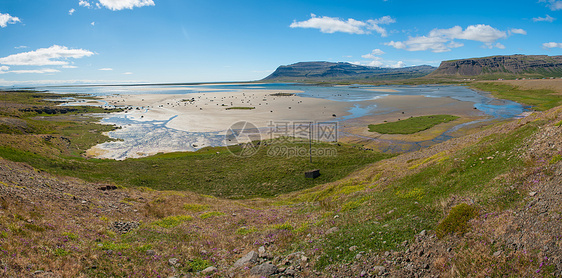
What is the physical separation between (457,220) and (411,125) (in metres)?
67.3

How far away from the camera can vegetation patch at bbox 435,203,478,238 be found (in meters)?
9.27

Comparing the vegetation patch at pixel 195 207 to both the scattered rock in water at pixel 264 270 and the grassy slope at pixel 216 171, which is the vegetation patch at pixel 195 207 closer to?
the grassy slope at pixel 216 171

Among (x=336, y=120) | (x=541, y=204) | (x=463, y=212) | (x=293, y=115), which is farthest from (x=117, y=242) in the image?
(x=293, y=115)

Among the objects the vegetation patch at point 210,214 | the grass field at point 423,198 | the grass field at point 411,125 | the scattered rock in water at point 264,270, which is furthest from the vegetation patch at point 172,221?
the grass field at point 411,125

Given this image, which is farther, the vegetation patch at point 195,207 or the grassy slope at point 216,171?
the grassy slope at point 216,171

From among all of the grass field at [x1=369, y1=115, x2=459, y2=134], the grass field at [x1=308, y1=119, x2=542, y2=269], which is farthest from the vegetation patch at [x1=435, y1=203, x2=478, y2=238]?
the grass field at [x1=369, y1=115, x2=459, y2=134]

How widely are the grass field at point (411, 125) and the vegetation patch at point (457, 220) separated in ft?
190

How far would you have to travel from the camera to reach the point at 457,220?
9.63 m

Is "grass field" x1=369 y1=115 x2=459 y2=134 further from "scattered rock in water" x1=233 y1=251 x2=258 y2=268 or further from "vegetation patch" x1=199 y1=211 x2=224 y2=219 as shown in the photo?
"scattered rock in water" x1=233 y1=251 x2=258 y2=268

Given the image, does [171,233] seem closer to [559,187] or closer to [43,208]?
[43,208]

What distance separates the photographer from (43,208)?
14281mm

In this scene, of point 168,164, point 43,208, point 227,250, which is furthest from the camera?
point 168,164

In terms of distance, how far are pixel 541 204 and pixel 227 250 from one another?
1204 centimetres

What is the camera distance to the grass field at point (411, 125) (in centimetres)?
6543
